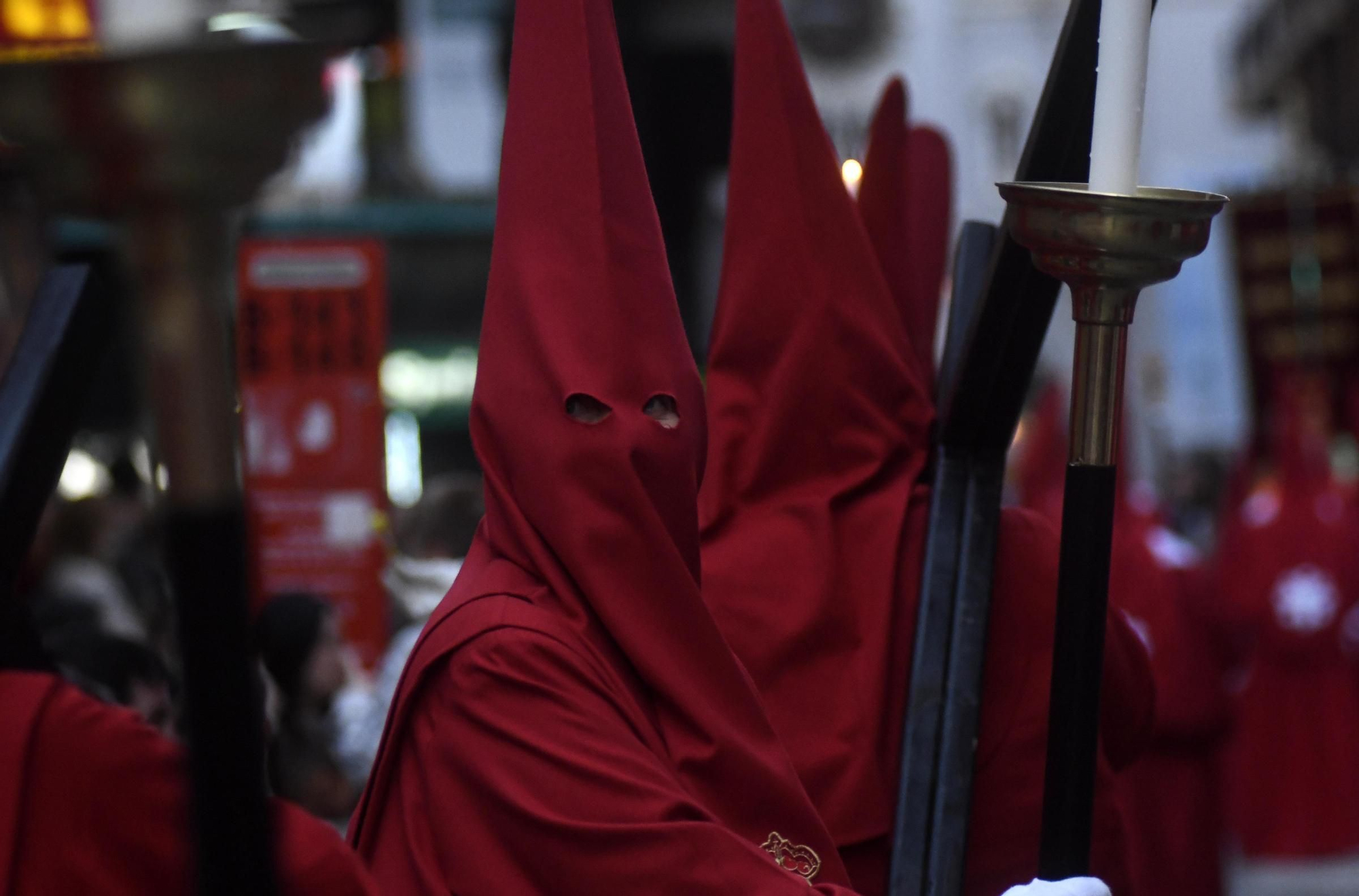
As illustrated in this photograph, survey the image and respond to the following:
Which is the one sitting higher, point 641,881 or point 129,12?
point 129,12

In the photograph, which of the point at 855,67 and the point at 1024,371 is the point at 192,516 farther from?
the point at 855,67

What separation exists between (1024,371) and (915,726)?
0.41m

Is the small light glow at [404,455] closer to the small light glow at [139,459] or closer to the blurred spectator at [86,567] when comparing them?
the small light glow at [139,459]

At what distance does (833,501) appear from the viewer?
237 centimetres

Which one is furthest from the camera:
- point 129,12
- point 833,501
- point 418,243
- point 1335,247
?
point 418,243

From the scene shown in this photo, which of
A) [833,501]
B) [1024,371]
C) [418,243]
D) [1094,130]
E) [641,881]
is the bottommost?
[418,243]

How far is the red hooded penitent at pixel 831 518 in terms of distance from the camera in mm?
2193

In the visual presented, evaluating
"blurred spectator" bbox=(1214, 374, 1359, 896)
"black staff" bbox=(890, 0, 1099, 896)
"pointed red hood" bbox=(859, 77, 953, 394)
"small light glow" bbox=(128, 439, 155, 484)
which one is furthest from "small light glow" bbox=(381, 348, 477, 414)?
"black staff" bbox=(890, 0, 1099, 896)

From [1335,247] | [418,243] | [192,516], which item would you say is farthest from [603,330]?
[418,243]

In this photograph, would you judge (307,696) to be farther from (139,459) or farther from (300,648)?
(139,459)

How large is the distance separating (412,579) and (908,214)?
268 centimetres

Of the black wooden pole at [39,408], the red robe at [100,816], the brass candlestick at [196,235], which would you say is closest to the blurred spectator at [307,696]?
the black wooden pole at [39,408]

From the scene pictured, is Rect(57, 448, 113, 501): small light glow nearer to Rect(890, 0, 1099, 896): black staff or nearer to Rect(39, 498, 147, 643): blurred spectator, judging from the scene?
Rect(39, 498, 147, 643): blurred spectator

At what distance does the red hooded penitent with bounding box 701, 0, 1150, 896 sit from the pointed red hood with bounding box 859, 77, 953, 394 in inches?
5.0
